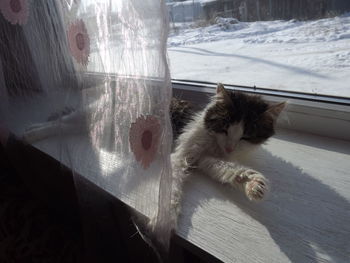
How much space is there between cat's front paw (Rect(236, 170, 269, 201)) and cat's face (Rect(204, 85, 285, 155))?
139mm

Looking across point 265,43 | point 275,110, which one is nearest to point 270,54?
point 265,43

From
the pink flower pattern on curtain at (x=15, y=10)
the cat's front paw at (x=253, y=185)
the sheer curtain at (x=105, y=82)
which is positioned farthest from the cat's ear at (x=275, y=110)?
the pink flower pattern on curtain at (x=15, y=10)

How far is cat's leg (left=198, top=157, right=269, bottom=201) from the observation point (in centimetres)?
47

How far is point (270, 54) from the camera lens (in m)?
0.85

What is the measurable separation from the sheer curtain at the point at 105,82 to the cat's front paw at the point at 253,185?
145 millimetres

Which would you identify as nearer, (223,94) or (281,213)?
(281,213)

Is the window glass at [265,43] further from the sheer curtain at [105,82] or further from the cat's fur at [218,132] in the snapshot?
the sheer curtain at [105,82]

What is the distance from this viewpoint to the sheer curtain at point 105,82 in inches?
14.7

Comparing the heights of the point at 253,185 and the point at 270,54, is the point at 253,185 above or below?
below

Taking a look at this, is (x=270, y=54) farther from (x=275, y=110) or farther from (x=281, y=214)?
(x=281, y=214)

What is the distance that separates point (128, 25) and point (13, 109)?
515 millimetres

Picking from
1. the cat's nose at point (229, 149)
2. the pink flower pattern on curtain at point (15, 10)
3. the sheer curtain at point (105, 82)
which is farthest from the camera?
the cat's nose at point (229, 149)

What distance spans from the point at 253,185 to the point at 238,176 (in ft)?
0.15

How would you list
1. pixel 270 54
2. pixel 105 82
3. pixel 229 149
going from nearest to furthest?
pixel 105 82
pixel 229 149
pixel 270 54
